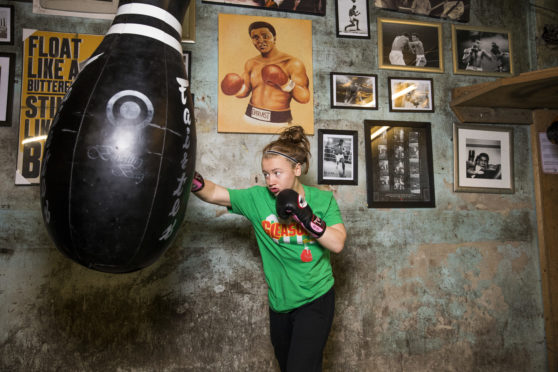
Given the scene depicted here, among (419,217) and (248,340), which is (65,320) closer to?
(248,340)

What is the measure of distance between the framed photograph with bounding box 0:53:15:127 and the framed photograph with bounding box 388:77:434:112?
2.45 m

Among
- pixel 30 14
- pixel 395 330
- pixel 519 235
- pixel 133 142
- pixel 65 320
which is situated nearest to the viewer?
pixel 133 142

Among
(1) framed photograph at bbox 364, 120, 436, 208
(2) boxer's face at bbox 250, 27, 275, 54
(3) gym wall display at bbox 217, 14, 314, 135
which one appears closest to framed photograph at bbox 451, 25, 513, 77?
(1) framed photograph at bbox 364, 120, 436, 208

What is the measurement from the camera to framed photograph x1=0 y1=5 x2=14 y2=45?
2.14m

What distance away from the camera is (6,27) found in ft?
7.03

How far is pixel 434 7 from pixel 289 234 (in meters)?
2.17

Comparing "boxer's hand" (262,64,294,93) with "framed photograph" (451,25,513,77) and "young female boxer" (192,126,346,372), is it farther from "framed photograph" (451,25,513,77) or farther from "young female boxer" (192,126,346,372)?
"framed photograph" (451,25,513,77)

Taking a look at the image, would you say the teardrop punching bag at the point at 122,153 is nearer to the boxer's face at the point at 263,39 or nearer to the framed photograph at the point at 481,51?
Result: the boxer's face at the point at 263,39

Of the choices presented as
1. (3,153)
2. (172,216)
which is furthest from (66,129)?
(3,153)

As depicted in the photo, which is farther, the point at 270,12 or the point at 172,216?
the point at 270,12

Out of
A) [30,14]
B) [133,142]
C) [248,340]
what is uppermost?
[30,14]

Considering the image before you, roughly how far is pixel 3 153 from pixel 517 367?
3634 mm

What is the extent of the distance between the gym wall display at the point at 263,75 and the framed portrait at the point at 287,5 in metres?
0.08

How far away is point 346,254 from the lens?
7.64 ft
